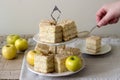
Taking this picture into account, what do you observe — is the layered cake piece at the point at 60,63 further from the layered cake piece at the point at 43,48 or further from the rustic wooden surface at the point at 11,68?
the rustic wooden surface at the point at 11,68

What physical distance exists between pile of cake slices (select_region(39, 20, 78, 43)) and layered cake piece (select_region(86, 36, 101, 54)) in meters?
0.16

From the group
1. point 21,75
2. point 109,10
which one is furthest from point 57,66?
point 109,10

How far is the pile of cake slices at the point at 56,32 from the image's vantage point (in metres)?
1.03

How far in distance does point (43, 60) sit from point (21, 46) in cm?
36

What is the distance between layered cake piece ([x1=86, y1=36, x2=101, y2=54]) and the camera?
3.92 ft

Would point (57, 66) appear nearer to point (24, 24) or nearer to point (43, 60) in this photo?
point (43, 60)

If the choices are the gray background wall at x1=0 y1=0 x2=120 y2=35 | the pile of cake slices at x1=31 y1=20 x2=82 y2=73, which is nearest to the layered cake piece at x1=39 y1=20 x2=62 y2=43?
the pile of cake slices at x1=31 y1=20 x2=82 y2=73

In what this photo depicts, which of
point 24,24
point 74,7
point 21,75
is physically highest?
point 74,7

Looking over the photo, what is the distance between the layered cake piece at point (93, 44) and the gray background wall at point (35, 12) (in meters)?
0.44

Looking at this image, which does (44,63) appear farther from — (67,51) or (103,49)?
(103,49)

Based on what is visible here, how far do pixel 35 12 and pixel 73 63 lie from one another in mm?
688

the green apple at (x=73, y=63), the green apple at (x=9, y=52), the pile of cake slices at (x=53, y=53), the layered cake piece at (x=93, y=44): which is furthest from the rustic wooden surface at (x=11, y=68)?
the layered cake piece at (x=93, y=44)

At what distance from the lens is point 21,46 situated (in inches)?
53.1

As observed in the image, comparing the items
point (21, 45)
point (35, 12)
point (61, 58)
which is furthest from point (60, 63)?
point (35, 12)
